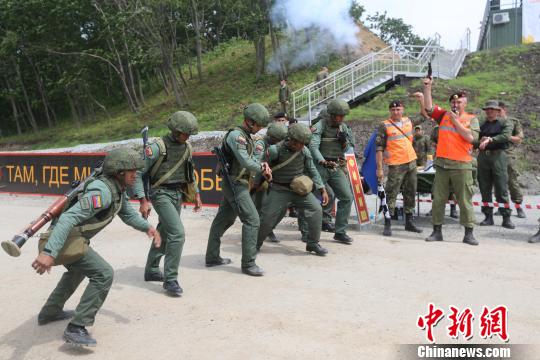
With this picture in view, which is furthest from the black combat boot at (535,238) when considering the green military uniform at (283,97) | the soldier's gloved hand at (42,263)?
the green military uniform at (283,97)

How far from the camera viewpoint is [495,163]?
26.7 ft

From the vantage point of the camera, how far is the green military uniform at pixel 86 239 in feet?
12.0

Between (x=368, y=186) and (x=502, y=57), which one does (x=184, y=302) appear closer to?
(x=368, y=186)

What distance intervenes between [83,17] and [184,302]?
1320 inches

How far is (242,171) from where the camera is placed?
573 cm

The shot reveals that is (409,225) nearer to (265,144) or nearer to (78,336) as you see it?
(265,144)

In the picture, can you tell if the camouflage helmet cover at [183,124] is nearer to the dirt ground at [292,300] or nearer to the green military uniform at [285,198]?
the green military uniform at [285,198]

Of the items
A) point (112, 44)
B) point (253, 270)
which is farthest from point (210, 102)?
point (253, 270)

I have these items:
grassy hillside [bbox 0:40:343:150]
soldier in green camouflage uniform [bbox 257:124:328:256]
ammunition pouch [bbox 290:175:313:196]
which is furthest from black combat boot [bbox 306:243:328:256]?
grassy hillside [bbox 0:40:343:150]

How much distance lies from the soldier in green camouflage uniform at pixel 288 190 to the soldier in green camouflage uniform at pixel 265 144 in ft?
0.61

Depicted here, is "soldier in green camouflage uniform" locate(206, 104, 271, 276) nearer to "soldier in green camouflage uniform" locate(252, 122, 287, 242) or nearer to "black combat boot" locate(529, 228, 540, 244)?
"soldier in green camouflage uniform" locate(252, 122, 287, 242)

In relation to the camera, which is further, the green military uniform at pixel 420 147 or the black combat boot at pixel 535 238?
the green military uniform at pixel 420 147

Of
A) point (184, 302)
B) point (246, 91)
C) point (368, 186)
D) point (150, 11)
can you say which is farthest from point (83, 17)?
point (184, 302)

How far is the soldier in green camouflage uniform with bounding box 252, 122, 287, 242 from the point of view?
5980 mm
